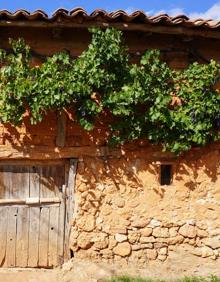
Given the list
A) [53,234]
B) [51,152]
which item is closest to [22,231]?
[53,234]

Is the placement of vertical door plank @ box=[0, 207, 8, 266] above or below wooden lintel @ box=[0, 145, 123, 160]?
below

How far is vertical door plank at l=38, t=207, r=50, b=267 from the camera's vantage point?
266 inches

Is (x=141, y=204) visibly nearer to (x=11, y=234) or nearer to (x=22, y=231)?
(x=22, y=231)

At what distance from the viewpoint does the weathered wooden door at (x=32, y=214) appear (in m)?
6.69

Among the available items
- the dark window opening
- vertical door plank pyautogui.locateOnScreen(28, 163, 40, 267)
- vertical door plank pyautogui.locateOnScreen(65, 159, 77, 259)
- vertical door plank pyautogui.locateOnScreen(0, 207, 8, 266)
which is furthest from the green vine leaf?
vertical door plank pyautogui.locateOnScreen(0, 207, 8, 266)

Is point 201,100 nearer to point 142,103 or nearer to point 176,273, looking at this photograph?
point 142,103

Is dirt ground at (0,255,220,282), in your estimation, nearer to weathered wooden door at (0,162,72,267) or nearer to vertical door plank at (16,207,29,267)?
weathered wooden door at (0,162,72,267)

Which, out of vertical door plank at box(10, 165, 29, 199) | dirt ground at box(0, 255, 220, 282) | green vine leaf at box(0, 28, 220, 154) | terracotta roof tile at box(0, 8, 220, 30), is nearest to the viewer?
terracotta roof tile at box(0, 8, 220, 30)

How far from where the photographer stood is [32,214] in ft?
22.1

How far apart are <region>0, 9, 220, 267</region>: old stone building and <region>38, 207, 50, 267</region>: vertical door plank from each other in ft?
0.28

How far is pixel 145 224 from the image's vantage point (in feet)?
21.6

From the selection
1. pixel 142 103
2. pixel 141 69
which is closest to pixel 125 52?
pixel 141 69

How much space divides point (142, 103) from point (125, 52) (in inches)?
31.0

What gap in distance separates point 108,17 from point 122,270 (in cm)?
375
